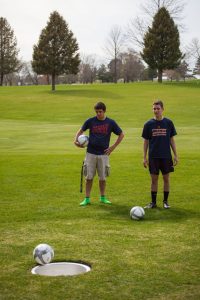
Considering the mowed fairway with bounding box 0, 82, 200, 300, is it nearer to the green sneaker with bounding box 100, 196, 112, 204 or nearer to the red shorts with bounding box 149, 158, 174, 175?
the green sneaker with bounding box 100, 196, 112, 204

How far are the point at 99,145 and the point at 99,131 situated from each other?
0.99 feet

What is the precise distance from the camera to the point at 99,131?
10266 millimetres

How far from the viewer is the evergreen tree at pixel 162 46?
67312 millimetres

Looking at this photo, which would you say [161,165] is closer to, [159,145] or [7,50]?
[159,145]

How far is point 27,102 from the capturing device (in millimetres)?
51031

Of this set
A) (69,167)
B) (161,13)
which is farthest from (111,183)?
(161,13)

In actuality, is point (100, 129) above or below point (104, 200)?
above

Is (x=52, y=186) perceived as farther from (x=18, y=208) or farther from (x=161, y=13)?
(x=161, y=13)

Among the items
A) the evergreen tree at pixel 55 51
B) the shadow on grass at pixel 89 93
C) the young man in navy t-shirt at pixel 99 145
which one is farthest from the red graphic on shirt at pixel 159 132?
the evergreen tree at pixel 55 51

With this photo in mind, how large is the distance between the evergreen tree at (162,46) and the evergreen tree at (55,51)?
12.4 meters

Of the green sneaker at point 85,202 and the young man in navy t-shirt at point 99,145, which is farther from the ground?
the young man in navy t-shirt at point 99,145

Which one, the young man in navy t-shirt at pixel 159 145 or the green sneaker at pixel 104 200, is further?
the green sneaker at pixel 104 200

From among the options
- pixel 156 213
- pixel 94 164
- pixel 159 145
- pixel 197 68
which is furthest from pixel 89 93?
pixel 197 68

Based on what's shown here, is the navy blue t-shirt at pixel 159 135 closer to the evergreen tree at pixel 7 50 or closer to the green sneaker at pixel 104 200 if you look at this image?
the green sneaker at pixel 104 200
